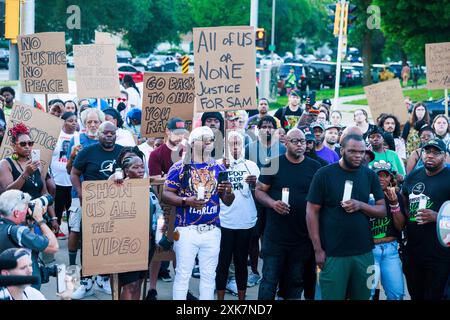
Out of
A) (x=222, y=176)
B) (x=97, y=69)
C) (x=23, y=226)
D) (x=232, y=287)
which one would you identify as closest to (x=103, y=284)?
(x=232, y=287)

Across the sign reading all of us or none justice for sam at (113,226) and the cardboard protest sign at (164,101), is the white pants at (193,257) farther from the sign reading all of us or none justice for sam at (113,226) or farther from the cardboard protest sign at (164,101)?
the cardboard protest sign at (164,101)

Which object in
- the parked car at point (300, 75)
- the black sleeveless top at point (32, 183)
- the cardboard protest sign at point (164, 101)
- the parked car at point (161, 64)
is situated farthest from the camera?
the parked car at point (161, 64)

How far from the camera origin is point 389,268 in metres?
7.98

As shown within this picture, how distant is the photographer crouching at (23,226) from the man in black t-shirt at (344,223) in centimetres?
217

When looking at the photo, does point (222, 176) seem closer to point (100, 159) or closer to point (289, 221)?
point (289, 221)

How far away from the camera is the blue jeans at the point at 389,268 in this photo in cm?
795

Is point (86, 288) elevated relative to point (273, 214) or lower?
lower

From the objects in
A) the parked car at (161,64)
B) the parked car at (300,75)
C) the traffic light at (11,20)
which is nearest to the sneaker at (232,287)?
the traffic light at (11,20)

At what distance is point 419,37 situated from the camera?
3069 centimetres

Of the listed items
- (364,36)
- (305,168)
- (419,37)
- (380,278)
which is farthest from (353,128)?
(364,36)

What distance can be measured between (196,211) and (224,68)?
1930mm
